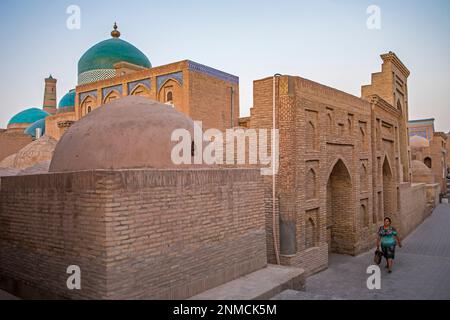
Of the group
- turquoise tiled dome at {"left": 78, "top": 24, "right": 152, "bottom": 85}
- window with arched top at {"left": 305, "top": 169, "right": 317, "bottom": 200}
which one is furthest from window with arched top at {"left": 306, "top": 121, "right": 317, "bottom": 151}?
turquoise tiled dome at {"left": 78, "top": 24, "right": 152, "bottom": 85}

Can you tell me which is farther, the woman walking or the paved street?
the woman walking

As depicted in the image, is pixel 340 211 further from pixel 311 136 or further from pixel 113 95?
pixel 113 95

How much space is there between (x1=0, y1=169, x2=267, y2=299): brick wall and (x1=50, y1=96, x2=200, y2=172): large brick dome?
690 mm

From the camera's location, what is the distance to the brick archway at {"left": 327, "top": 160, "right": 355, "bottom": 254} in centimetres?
1102

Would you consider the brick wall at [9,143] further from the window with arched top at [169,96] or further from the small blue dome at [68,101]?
the window with arched top at [169,96]

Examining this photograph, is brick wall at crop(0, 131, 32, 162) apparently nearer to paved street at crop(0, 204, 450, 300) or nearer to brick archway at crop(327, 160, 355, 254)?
paved street at crop(0, 204, 450, 300)

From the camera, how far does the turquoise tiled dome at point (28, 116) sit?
1283 inches

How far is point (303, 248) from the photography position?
883cm

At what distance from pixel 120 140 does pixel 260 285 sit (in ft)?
10.1

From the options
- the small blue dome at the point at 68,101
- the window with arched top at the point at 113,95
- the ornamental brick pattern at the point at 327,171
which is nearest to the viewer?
the ornamental brick pattern at the point at 327,171

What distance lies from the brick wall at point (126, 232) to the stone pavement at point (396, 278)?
4.23 ft

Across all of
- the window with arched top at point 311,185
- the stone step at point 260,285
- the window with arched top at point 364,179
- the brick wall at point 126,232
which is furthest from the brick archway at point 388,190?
the brick wall at point 126,232

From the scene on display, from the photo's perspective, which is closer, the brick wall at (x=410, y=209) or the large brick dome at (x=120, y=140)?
the large brick dome at (x=120, y=140)

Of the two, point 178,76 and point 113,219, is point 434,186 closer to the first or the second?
point 178,76
